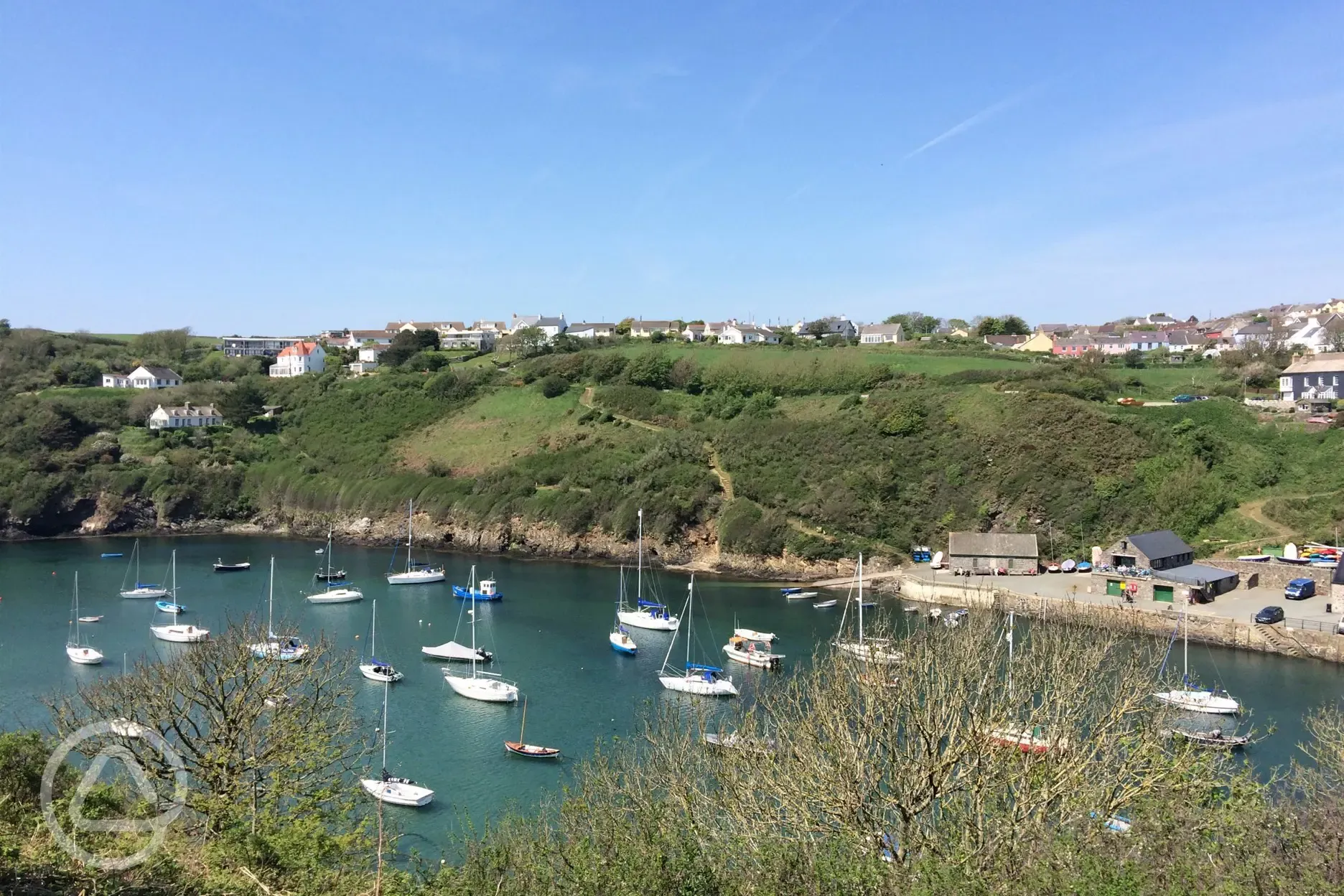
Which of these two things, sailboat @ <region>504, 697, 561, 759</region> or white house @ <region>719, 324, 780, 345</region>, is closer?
sailboat @ <region>504, 697, 561, 759</region>

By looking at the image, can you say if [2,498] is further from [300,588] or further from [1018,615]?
[1018,615]

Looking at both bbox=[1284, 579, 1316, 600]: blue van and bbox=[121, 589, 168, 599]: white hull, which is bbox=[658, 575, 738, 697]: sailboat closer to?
bbox=[1284, 579, 1316, 600]: blue van

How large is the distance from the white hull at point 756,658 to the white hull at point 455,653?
9.79m

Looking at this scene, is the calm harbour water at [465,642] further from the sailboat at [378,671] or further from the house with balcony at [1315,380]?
the house with balcony at [1315,380]

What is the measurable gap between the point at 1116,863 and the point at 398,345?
9305 centimetres

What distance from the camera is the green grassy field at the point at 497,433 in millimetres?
66688

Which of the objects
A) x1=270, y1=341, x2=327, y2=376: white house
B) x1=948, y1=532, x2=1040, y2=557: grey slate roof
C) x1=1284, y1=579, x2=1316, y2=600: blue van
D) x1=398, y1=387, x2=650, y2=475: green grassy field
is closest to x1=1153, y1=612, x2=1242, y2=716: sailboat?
x1=1284, y1=579, x2=1316, y2=600: blue van

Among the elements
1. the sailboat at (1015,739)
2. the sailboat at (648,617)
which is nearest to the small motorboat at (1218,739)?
the sailboat at (1015,739)

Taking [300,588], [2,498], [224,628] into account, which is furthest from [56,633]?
[2,498]

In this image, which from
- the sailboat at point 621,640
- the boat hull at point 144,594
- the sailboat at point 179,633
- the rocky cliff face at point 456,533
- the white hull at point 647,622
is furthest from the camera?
the rocky cliff face at point 456,533

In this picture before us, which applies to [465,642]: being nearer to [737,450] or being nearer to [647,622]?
[647,622]

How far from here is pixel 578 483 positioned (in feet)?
196

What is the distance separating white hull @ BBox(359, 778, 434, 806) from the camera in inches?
882

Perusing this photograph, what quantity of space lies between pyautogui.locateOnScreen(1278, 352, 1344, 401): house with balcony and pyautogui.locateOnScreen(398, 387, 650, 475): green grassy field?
4402 cm
